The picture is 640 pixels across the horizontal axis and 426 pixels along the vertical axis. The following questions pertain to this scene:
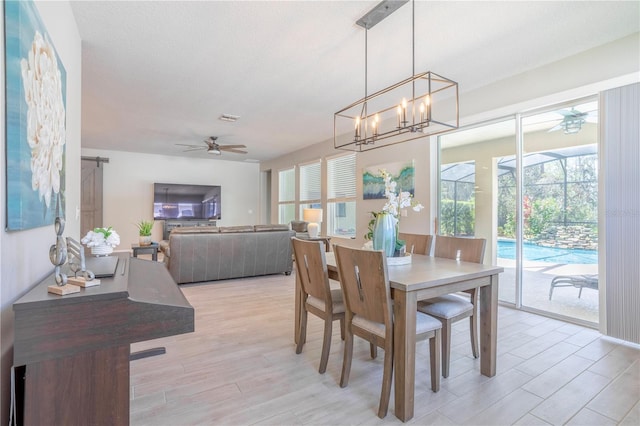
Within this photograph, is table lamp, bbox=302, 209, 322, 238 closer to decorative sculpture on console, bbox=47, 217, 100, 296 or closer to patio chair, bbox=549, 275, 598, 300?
patio chair, bbox=549, 275, 598, 300

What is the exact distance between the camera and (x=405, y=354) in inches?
66.1

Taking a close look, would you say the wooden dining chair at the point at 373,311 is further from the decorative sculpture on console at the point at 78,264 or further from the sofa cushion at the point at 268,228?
the sofa cushion at the point at 268,228

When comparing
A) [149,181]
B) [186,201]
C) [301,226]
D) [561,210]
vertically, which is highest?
[149,181]

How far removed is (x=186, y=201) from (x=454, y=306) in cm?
806

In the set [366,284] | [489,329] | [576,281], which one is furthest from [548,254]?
[366,284]

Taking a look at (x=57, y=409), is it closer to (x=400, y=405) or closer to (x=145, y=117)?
(x=400, y=405)

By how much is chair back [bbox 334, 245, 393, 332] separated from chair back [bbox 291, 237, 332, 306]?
0.15m

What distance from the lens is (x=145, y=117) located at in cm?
512

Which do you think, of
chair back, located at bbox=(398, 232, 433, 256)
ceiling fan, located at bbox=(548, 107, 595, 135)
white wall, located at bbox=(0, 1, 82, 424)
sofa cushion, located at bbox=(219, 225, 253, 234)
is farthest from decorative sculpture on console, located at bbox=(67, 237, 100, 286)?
ceiling fan, located at bbox=(548, 107, 595, 135)

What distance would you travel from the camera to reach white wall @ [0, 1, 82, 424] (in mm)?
1128

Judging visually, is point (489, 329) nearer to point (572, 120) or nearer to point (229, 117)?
point (572, 120)

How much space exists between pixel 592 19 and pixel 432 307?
2574 millimetres

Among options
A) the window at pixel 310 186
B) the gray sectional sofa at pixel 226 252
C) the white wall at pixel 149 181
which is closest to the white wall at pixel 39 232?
the gray sectional sofa at pixel 226 252

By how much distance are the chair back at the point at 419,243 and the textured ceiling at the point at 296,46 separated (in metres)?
1.74
